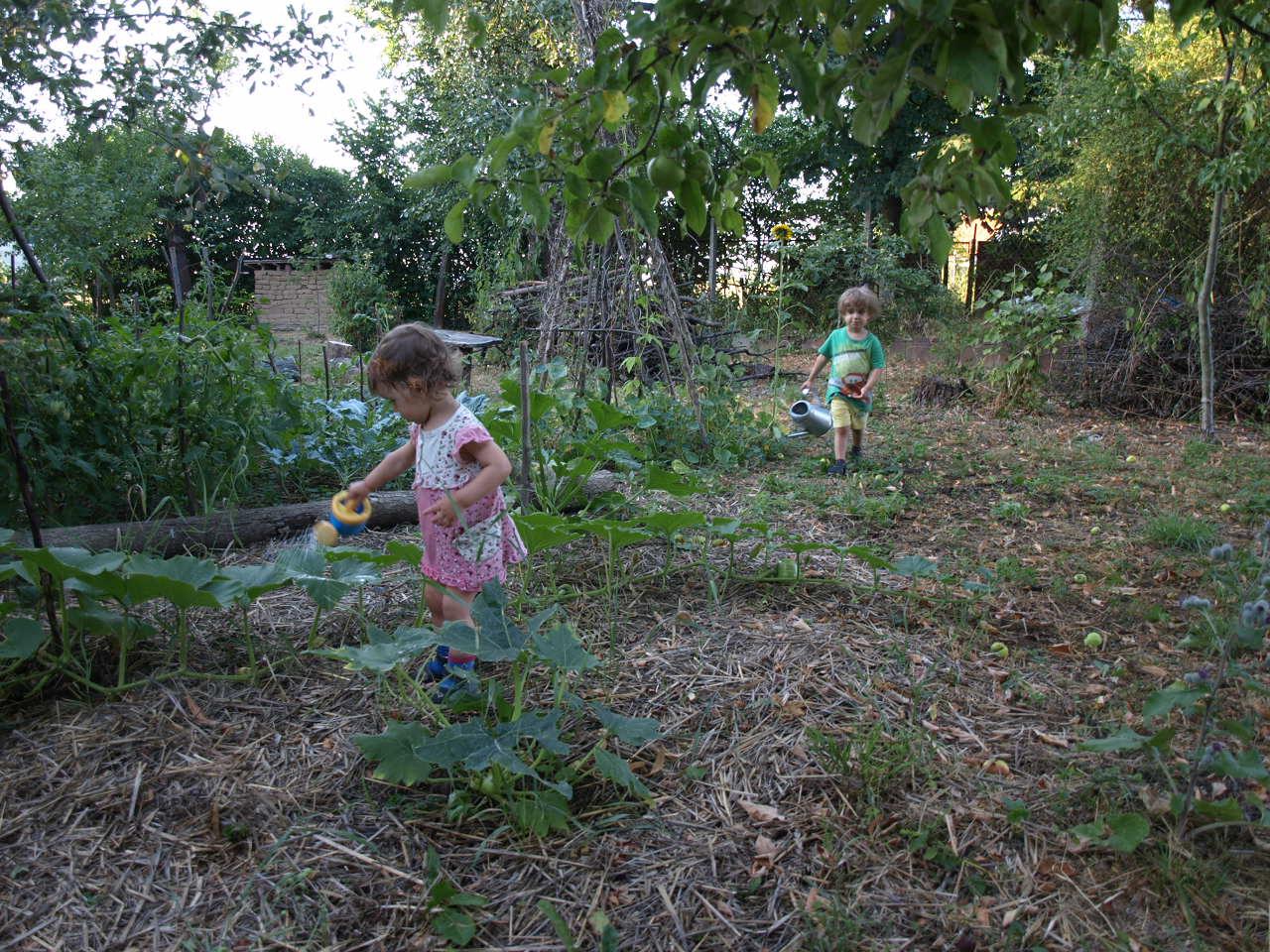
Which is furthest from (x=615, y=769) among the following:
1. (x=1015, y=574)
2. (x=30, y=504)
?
(x=1015, y=574)

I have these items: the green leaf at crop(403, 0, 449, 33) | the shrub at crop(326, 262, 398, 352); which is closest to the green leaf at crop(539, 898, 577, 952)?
the green leaf at crop(403, 0, 449, 33)

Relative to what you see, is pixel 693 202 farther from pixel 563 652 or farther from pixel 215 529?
pixel 215 529

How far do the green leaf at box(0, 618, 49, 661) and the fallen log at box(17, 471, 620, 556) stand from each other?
0.64 meters

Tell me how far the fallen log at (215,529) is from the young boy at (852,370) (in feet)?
6.53

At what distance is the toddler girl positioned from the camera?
218cm

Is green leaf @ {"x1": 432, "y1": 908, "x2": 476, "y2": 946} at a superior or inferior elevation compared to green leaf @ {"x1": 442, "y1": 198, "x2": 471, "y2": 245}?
inferior

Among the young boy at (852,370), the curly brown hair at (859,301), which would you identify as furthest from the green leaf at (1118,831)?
the curly brown hair at (859,301)

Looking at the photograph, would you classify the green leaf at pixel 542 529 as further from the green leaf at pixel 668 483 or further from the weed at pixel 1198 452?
the weed at pixel 1198 452

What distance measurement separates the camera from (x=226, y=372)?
308 cm

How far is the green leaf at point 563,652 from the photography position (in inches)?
64.6

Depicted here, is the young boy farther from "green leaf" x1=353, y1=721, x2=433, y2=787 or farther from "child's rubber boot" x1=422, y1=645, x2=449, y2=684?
"green leaf" x1=353, y1=721, x2=433, y2=787

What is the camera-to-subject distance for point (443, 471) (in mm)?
2252

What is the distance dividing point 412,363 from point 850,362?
345 cm

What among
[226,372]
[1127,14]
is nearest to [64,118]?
[226,372]
